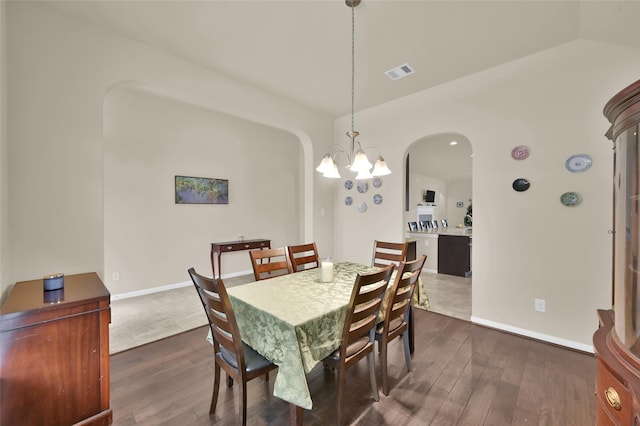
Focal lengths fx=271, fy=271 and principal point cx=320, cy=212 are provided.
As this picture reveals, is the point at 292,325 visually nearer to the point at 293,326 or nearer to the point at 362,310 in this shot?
the point at 293,326

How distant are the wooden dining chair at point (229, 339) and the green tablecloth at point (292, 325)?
0.08 meters

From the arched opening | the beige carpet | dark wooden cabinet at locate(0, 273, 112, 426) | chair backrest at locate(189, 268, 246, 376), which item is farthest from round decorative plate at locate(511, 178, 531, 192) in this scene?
dark wooden cabinet at locate(0, 273, 112, 426)

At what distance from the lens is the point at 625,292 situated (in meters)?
0.99

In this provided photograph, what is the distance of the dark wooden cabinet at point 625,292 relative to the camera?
0.85 meters

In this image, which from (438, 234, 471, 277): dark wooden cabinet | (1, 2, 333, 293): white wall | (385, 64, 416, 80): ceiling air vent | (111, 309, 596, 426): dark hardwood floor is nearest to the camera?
(111, 309, 596, 426): dark hardwood floor

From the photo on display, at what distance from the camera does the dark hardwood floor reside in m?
1.70

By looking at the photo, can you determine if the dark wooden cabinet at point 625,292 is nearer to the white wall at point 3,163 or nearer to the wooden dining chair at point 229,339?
the wooden dining chair at point 229,339

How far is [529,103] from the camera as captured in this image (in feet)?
8.99

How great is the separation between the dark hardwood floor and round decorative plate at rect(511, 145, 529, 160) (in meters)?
1.85

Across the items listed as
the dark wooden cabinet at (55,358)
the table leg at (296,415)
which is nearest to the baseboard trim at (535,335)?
the table leg at (296,415)

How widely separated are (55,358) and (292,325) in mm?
1341

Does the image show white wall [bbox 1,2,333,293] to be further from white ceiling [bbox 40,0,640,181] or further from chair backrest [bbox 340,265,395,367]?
chair backrest [bbox 340,265,395,367]

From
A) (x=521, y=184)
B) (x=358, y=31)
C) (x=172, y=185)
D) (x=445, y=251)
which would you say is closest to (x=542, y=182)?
(x=521, y=184)

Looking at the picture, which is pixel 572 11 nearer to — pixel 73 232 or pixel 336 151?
pixel 336 151
